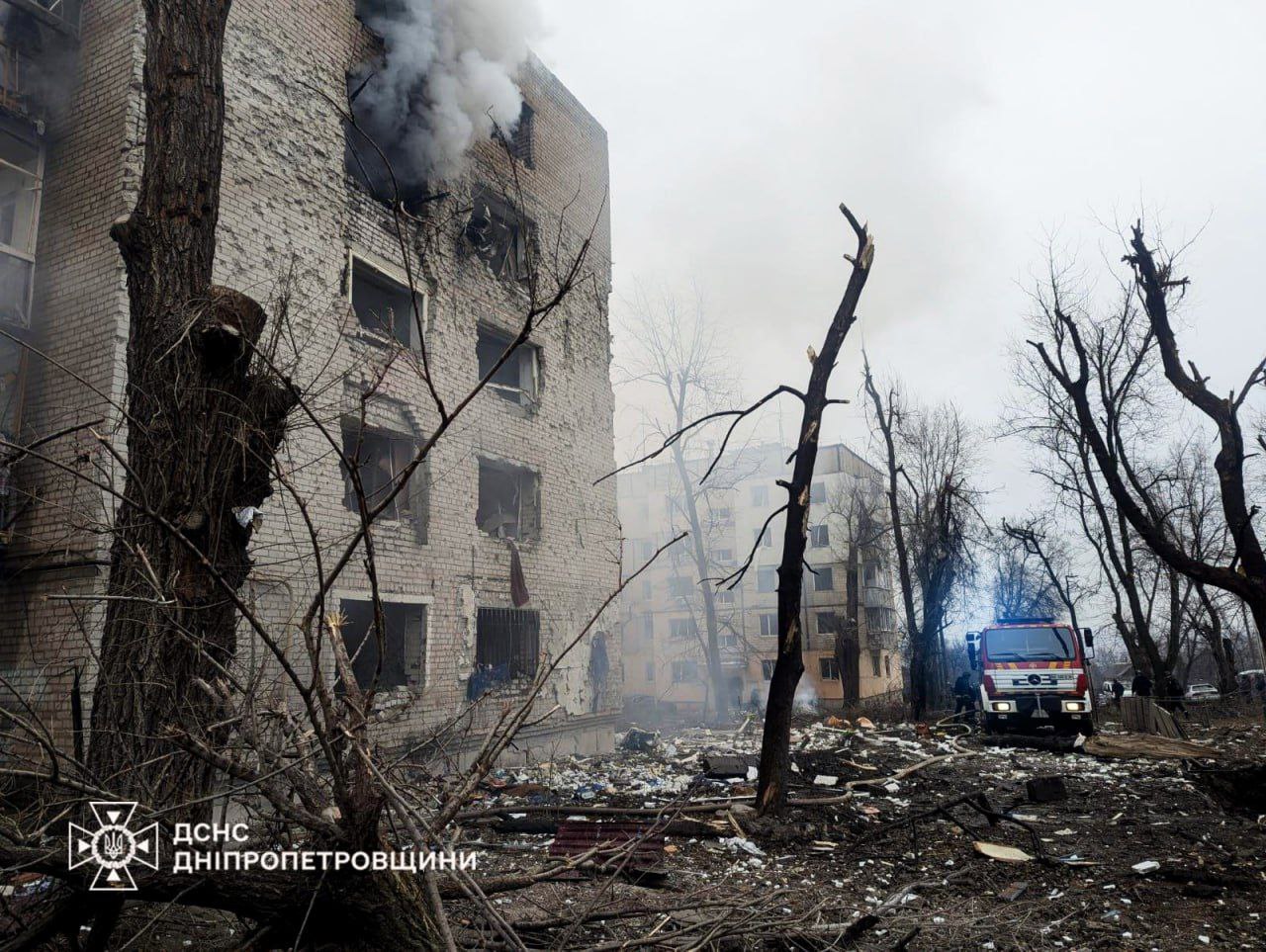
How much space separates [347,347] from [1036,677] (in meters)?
13.9

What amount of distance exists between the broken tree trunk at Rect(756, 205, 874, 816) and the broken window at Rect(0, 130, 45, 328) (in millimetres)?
8864

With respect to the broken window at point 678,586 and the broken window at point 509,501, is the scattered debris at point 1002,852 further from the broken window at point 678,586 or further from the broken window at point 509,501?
the broken window at point 678,586

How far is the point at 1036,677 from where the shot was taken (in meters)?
15.6

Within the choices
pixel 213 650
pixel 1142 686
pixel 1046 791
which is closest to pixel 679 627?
pixel 1142 686

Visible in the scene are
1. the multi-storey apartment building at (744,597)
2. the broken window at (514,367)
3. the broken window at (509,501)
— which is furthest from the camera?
the multi-storey apartment building at (744,597)

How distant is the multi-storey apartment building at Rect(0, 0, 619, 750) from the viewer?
8438mm

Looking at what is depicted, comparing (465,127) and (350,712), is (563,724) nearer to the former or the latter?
(465,127)

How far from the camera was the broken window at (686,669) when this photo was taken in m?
43.7

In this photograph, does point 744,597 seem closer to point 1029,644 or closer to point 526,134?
point 1029,644

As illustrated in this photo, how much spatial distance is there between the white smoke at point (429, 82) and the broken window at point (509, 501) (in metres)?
5.29

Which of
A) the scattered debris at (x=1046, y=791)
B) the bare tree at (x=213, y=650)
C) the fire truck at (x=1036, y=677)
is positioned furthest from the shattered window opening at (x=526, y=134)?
the scattered debris at (x=1046, y=791)

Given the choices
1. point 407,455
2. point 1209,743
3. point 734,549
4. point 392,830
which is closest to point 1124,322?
point 1209,743

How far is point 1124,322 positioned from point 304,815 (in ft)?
55.7

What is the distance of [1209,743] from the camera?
48.5 ft
